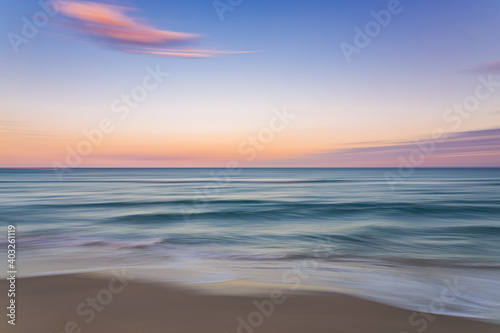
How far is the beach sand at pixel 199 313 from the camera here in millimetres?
4199

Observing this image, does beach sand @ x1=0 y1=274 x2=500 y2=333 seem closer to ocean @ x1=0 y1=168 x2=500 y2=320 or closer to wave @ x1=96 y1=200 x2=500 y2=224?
ocean @ x1=0 y1=168 x2=500 y2=320

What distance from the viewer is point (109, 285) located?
5.70 metres

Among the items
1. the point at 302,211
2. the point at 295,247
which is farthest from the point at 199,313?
the point at 302,211

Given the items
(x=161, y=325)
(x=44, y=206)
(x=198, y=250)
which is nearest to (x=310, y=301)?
(x=161, y=325)

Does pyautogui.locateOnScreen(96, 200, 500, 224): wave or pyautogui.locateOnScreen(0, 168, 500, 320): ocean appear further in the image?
pyautogui.locateOnScreen(96, 200, 500, 224): wave

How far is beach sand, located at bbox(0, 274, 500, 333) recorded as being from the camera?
4199mm

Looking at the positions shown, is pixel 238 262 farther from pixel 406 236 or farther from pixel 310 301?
pixel 406 236

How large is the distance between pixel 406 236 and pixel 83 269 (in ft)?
30.9

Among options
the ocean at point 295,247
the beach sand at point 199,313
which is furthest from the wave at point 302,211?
the beach sand at point 199,313

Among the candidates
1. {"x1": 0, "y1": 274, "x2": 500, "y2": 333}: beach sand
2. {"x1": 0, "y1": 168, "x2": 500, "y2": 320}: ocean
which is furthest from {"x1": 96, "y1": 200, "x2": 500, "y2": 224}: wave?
{"x1": 0, "y1": 274, "x2": 500, "y2": 333}: beach sand

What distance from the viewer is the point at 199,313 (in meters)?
4.59

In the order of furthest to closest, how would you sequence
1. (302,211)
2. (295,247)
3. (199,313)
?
(302,211)
(295,247)
(199,313)

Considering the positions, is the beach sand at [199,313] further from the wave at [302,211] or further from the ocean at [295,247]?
the wave at [302,211]

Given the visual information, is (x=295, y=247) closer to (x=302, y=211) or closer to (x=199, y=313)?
(x=199, y=313)
